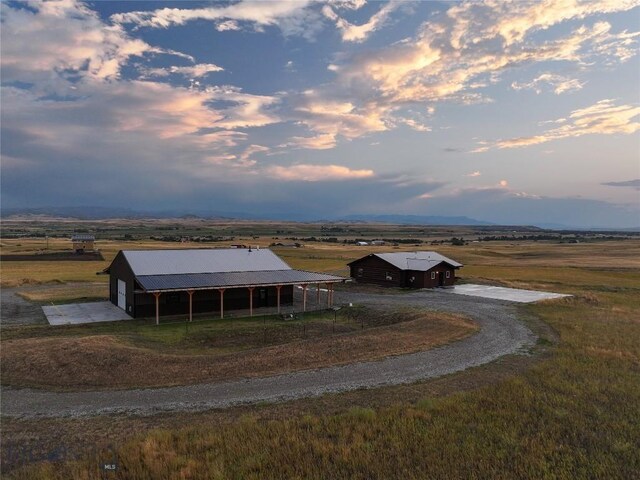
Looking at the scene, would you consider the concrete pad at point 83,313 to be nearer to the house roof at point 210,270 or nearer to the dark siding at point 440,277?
the house roof at point 210,270

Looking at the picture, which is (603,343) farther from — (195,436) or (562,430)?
(195,436)

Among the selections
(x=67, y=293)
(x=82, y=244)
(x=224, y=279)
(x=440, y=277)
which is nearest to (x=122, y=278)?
(x=224, y=279)

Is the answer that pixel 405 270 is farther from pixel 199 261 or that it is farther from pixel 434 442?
pixel 434 442

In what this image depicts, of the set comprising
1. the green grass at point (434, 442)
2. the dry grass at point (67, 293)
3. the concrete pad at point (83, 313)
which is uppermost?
the green grass at point (434, 442)

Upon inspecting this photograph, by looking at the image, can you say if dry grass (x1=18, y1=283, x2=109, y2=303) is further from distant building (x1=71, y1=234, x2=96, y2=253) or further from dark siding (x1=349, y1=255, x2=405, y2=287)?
distant building (x1=71, y1=234, x2=96, y2=253)

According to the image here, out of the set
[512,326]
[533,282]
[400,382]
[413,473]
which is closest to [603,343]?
[512,326]

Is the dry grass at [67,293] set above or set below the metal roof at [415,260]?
below

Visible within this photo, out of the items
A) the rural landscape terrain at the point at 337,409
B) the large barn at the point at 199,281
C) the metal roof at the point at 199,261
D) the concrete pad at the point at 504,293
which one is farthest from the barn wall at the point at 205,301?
the concrete pad at the point at 504,293
